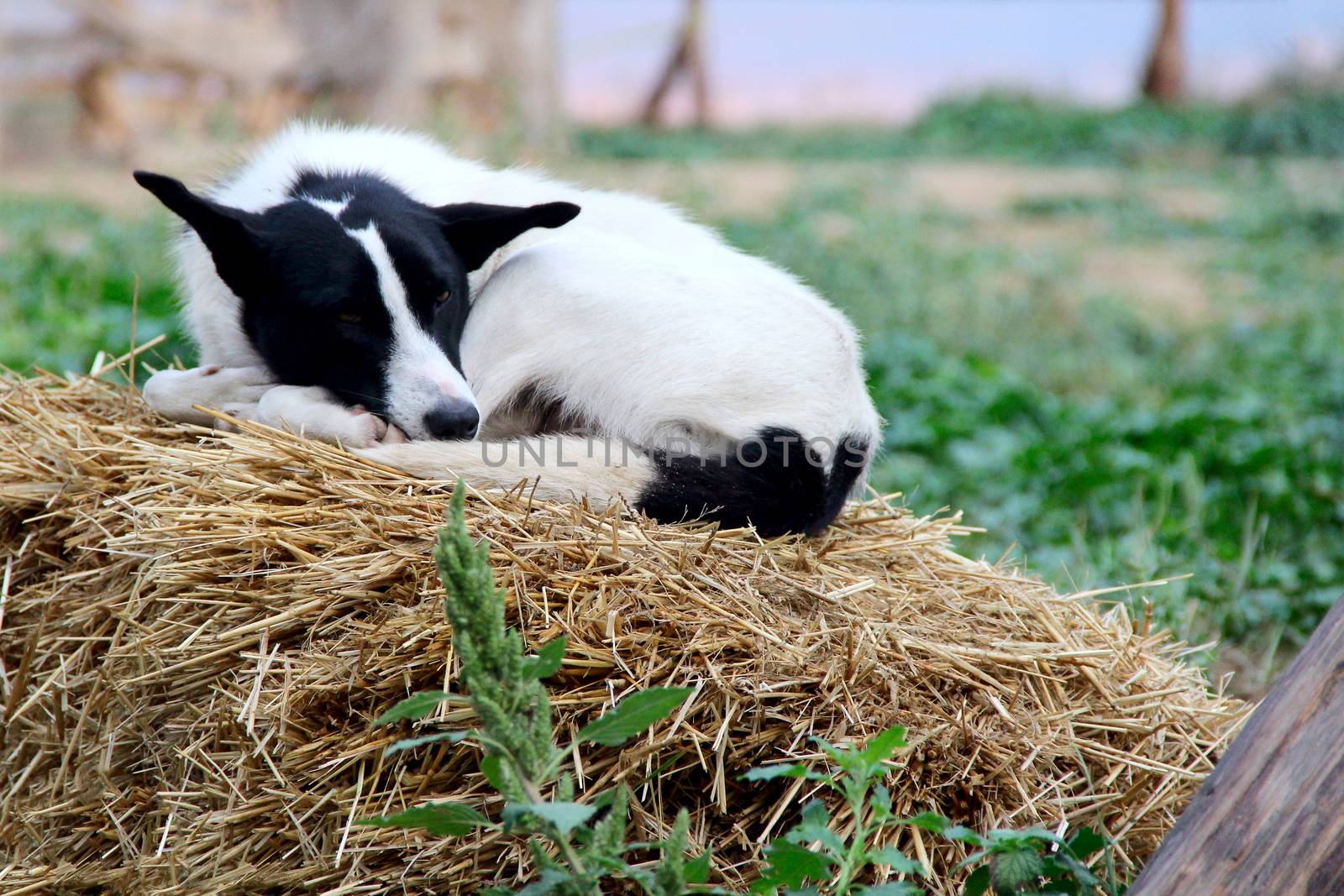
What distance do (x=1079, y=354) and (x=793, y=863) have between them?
6.36 metres

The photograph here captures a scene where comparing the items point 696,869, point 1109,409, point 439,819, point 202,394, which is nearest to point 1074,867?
point 696,869

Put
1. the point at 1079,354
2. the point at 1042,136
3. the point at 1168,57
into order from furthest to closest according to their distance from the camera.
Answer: the point at 1168,57 < the point at 1042,136 < the point at 1079,354

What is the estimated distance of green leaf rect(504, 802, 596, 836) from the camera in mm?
1544

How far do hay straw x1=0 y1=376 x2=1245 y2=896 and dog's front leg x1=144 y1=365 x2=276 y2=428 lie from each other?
0.17 m

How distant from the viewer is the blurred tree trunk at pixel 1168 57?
19.6 metres

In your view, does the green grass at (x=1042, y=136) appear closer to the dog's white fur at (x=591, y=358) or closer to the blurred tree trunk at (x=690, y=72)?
the blurred tree trunk at (x=690, y=72)

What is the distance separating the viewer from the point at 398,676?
2.13 meters

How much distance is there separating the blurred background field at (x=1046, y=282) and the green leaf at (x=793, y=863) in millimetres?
2060

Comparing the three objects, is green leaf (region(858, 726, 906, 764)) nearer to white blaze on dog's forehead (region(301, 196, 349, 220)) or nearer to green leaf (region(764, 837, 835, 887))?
green leaf (region(764, 837, 835, 887))

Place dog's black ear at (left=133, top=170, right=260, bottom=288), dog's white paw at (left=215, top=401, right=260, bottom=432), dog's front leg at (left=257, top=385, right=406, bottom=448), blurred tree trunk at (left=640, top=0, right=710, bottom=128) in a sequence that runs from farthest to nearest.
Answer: blurred tree trunk at (left=640, top=0, right=710, bottom=128) → dog's white paw at (left=215, top=401, right=260, bottom=432) → dog's front leg at (left=257, top=385, right=406, bottom=448) → dog's black ear at (left=133, top=170, right=260, bottom=288)

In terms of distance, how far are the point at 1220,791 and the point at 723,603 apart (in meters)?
0.97

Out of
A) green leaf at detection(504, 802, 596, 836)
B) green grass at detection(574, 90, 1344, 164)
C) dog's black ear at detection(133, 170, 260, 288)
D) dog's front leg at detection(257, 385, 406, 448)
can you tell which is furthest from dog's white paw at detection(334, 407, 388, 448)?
green grass at detection(574, 90, 1344, 164)

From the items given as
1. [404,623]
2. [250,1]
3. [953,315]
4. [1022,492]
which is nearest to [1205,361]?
[953,315]

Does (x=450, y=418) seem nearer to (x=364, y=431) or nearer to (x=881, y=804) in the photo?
(x=364, y=431)
